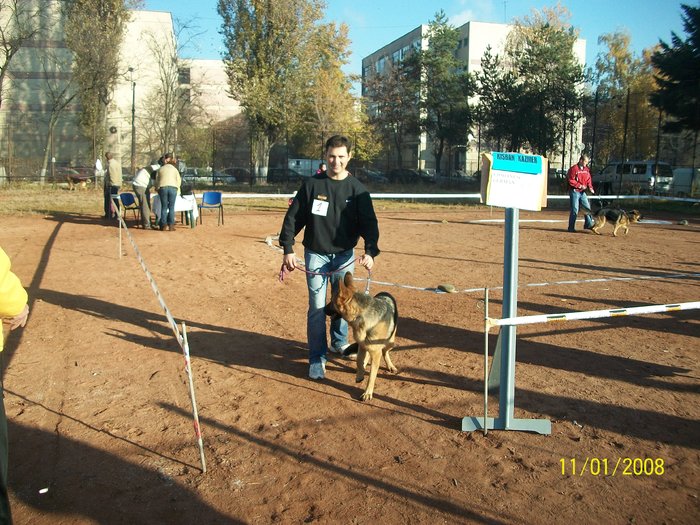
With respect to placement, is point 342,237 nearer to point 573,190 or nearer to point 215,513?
point 215,513

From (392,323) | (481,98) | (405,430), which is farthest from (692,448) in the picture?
(481,98)

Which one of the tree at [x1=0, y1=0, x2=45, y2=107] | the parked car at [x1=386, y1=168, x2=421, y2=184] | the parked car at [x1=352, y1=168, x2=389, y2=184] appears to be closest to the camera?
the tree at [x1=0, y1=0, x2=45, y2=107]

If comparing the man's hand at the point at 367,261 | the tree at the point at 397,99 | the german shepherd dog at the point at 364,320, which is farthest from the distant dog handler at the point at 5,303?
the tree at the point at 397,99

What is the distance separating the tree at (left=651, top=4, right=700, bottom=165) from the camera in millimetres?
24375

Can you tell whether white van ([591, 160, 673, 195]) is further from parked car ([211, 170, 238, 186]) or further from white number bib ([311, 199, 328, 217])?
white number bib ([311, 199, 328, 217])

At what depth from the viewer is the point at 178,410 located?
4.35 meters

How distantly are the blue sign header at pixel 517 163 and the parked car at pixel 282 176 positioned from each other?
32471 mm

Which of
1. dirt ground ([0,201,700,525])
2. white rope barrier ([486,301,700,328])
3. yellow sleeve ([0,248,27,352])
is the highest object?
yellow sleeve ([0,248,27,352])

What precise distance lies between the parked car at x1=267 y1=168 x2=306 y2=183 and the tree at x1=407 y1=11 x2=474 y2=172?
44.1ft

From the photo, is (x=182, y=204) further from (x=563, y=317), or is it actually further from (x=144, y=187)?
(x=563, y=317)

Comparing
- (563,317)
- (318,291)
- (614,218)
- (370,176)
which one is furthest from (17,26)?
(563,317)

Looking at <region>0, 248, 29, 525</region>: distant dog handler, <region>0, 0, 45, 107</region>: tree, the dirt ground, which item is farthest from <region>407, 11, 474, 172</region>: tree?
<region>0, 248, 29, 525</region>: distant dog handler

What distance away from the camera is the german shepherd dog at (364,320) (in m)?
4.43

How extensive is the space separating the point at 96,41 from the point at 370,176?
64.9ft
